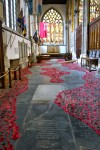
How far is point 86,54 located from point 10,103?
9760mm

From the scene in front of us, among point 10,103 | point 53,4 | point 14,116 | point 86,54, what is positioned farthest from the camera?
point 53,4

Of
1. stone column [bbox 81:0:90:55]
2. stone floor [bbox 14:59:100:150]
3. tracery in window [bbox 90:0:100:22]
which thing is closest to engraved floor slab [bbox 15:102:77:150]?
stone floor [bbox 14:59:100:150]

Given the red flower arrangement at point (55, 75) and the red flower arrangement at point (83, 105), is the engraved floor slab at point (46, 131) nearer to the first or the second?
the red flower arrangement at point (83, 105)

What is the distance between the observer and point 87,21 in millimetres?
12586

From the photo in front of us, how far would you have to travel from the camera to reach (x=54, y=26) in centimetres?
2731

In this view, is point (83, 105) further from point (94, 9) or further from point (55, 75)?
point (94, 9)

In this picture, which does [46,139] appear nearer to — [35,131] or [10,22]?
[35,131]

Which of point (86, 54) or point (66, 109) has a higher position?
point (86, 54)

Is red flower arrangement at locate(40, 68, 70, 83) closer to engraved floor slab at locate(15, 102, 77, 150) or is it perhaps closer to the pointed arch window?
engraved floor slab at locate(15, 102, 77, 150)

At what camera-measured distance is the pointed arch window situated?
2711cm

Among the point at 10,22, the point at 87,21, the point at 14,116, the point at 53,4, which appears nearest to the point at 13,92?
the point at 14,116

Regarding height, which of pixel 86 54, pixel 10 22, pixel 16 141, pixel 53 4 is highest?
pixel 53 4

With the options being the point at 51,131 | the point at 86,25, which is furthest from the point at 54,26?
the point at 51,131

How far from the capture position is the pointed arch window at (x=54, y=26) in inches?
1067
